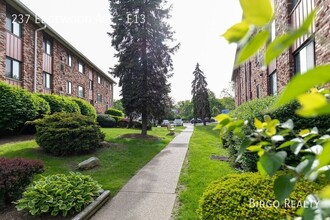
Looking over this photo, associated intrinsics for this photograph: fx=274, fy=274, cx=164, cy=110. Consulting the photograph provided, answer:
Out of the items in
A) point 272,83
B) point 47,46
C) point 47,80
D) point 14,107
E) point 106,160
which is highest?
point 47,46

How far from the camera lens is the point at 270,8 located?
532 millimetres

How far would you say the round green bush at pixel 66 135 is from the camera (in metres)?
11.1

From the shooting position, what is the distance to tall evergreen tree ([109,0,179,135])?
741 inches

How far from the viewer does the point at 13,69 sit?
17672 mm

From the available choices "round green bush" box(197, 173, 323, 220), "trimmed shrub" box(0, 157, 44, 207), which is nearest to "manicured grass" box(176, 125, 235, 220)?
"round green bush" box(197, 173, 323, 220)

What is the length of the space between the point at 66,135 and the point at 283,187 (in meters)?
11.3

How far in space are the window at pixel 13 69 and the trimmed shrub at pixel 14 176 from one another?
13.1 meters

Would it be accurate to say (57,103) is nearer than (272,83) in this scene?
No

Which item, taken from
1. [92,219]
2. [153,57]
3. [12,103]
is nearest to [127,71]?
[153,57]

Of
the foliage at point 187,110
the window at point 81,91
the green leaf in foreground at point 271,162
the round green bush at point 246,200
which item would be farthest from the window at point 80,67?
the foliage at point 187,110

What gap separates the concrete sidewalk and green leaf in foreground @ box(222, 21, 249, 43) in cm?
545

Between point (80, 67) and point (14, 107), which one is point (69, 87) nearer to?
point (80, 67)

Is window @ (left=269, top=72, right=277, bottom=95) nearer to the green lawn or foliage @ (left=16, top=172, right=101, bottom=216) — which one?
the green lawn

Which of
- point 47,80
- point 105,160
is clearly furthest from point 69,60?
point 105,160
